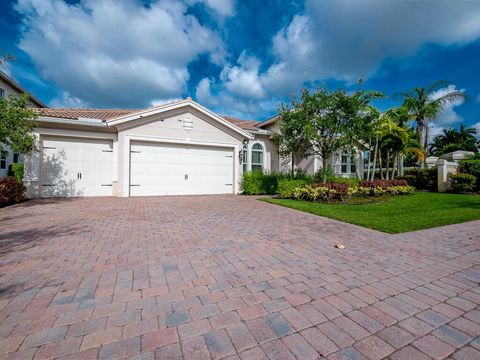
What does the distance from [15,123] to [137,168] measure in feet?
13.9

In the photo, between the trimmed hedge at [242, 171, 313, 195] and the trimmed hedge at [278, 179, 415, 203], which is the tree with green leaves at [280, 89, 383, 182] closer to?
the trimmed hedge at [278, 179, 415, 203]

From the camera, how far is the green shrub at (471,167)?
45.3 feet

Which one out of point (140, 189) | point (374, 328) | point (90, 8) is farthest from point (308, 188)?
point (90, 8)

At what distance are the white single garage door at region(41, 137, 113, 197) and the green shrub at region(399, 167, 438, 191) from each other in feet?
62.6

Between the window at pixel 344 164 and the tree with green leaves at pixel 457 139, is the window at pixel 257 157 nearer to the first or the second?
the window at pixel 344 164

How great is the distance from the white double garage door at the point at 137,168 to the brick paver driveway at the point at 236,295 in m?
6.18

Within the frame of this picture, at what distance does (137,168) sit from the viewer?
10.6 m

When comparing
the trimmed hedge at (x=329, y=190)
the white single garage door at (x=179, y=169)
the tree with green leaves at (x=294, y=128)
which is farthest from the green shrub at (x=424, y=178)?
the white single garage door at (x=179, y=169)

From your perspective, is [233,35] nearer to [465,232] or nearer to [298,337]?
[465,232]

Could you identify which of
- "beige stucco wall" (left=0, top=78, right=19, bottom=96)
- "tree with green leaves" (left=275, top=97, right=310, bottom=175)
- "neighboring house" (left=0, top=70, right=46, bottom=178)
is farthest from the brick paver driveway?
"beige stucco wall" (left=0, top=78, right=19, bottom=96)

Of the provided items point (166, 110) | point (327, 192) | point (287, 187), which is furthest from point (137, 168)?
point (327, 192)

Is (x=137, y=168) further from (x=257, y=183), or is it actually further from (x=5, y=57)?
(x=257, y=183)

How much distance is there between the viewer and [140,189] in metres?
10.6

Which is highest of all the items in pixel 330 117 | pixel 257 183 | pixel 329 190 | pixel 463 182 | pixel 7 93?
pixel 7 93
